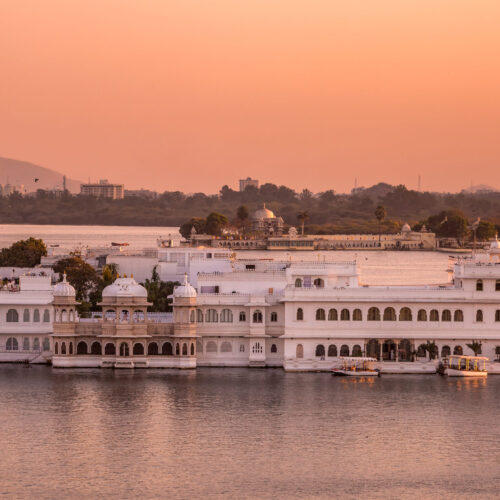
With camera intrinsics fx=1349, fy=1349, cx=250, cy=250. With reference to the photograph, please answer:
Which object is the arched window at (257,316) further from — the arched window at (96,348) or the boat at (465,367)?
the boat at (465,367)

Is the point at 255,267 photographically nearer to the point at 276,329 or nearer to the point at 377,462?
the point at 276,329

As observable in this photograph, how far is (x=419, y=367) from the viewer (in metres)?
52.0

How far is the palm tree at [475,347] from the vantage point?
172 ft

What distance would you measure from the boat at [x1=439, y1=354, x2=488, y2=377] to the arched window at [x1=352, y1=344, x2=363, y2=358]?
10.4 ft

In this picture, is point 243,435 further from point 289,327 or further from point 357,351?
point 357,351

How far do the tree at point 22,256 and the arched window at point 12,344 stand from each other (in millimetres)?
33303

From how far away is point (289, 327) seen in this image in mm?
52500

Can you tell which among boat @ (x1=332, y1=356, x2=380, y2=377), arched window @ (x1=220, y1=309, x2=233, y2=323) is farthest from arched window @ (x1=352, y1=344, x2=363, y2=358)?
arched window @ (x1=220, y1=309, x2=233, y2=323)

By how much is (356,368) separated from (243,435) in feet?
35.0

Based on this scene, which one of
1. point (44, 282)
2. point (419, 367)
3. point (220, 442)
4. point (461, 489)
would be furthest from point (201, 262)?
point (461, 489)

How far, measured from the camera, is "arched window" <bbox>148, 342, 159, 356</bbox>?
52.8 m

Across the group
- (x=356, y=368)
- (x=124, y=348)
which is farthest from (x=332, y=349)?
(x=124, y=348)

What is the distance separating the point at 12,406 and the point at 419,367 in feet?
51.8

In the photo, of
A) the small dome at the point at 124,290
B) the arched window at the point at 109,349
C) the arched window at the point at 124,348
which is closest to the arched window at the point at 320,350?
the small dome at the point at 124,290
